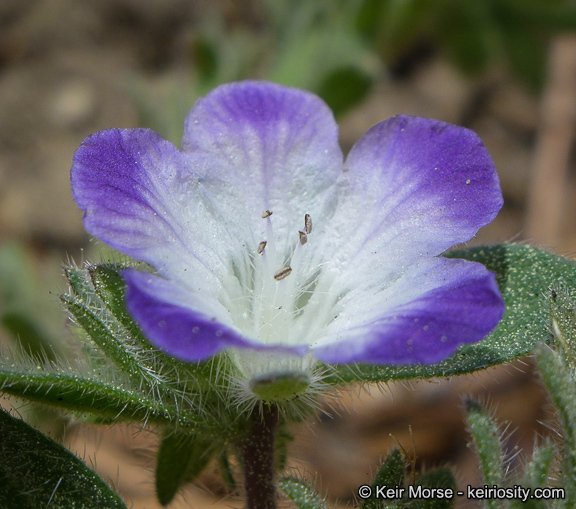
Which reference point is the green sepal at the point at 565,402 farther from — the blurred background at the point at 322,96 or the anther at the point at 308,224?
the blurred background at the point at 322,96

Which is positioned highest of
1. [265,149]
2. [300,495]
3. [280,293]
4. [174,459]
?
[265,149]

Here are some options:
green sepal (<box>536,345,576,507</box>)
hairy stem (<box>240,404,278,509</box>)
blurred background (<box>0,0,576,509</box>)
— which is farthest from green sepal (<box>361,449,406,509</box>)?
blurred background (<box>0,0,576,509</box>)

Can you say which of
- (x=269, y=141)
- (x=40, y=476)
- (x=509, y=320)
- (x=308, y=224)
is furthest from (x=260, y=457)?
(x=269, y=141)

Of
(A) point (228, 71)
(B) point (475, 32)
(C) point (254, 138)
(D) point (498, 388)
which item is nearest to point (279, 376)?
(C) point (254, 138)

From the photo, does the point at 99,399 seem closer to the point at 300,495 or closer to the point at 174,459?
the point at 174,459

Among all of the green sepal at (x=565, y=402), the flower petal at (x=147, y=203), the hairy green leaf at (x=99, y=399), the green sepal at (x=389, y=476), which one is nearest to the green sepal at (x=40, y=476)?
the hairy green leaf at (x=99, y=399)

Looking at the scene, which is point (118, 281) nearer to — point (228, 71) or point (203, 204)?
point (203, 204)
